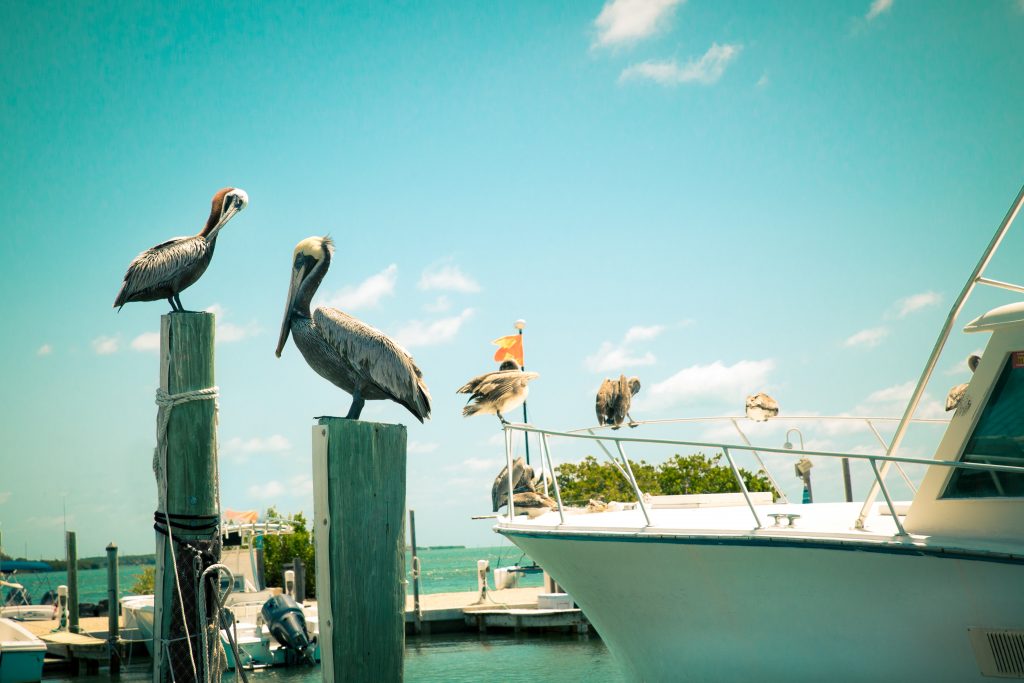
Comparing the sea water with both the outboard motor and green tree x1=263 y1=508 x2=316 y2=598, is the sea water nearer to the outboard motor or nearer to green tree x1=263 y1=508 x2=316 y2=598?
the outboard motor

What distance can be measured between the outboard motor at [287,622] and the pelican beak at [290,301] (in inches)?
586

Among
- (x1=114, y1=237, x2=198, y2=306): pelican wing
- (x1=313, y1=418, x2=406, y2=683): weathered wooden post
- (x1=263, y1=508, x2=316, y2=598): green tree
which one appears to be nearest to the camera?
(x1=313, y1=418, x2=406, y2=683): weathered wooden post

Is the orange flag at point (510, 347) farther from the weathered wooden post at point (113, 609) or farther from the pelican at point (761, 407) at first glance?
the weathered wooden post at point (113, 609)

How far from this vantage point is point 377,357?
554 cm

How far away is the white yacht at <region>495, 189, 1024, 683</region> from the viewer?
5.31m

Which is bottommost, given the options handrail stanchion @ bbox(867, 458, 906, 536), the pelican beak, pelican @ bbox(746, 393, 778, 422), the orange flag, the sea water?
the sea water

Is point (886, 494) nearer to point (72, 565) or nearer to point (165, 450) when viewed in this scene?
point (165, 450)

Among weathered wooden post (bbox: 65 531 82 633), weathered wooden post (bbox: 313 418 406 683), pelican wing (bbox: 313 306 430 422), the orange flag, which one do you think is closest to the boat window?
pelican wing (bbox: 313 306 430 422)

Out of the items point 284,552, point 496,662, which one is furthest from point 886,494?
point 284,552

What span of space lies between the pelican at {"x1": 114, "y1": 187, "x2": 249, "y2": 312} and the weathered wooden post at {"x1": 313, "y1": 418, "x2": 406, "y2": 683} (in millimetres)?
2473

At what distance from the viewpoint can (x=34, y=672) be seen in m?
15.8

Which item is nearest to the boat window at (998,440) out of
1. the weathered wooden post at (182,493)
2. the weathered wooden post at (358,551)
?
the weathered wooden post at (358,551)

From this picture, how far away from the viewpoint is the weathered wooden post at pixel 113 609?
19.2m

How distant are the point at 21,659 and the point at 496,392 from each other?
1109cm
